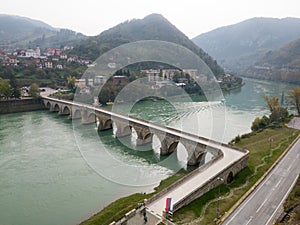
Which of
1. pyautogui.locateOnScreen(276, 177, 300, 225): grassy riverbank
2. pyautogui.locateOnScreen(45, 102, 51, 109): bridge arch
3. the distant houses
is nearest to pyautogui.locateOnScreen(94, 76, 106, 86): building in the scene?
pyautogui.locateOnScreen(45, 102, 51, 109): bridge arch

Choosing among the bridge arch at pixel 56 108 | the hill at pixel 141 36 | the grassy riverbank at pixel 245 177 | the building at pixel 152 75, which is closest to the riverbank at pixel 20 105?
the bridge arch at pixel 56 108

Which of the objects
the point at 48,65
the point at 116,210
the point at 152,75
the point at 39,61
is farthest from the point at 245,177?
the point at 39,61

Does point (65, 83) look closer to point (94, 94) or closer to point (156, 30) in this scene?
point (94, 94)

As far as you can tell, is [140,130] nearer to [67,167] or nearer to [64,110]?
[67,167]

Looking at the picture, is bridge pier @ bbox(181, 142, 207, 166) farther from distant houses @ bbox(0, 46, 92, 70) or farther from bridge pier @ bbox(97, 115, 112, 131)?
distant houses @ bbox(0, 46, 92, 70)

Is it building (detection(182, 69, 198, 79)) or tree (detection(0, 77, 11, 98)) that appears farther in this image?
building (detection(182, 69, 198, 79))

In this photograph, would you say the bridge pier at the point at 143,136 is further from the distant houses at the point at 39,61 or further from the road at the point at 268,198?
the distant houses at the point at 39,61
